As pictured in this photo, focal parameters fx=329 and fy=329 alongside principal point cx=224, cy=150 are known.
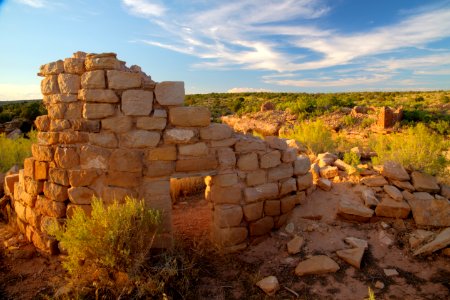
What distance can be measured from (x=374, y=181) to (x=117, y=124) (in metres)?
4.04

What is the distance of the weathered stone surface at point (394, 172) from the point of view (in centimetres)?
519

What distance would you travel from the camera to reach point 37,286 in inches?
147

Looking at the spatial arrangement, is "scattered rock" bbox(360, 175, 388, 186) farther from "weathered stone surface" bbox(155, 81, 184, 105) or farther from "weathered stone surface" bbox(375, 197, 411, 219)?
"weathered stone surface" bbox(155, 81, 184, 105)

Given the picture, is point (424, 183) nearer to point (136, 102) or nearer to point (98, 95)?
point (136, 102)

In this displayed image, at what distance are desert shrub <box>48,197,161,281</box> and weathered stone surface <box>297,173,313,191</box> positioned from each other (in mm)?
2615

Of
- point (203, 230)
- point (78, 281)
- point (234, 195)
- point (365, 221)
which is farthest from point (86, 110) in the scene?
point (365, 221)

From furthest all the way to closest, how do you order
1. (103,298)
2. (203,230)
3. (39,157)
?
1. (203,230)
2. (39,157)
3. (103,298)

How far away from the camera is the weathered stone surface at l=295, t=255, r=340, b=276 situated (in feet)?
13.1

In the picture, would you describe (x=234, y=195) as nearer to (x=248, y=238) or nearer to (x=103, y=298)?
(x=248, y=238)

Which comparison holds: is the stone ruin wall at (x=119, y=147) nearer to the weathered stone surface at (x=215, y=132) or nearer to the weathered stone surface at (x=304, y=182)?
the weathered stone surface at (x=215, y=132)

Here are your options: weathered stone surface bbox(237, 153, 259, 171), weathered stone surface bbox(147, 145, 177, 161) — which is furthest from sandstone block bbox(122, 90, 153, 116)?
weathered stone surface bbox(237, 153, 259, 171)

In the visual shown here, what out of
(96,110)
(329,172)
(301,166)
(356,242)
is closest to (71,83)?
(96,110)

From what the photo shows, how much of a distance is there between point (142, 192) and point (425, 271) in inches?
141

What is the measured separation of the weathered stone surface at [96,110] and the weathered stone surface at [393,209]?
403 cm
